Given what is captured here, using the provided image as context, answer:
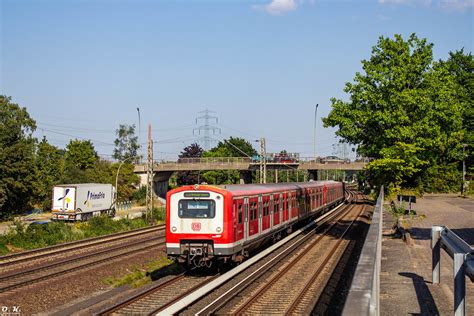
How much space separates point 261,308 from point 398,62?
783 inches

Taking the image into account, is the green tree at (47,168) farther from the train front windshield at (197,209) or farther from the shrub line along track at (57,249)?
the train front windshield at (197,209)

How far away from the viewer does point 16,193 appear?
157 ft

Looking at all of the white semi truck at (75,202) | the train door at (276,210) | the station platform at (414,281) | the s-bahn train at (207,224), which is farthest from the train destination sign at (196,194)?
the white semi truck at (75,202)

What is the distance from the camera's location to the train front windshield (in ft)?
53.3

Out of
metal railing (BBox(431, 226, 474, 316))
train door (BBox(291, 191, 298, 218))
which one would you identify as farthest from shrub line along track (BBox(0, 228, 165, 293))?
metal railing (BBox(431, 226, 474, 316))

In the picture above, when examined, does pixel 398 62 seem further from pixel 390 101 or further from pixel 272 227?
pixel 272 227

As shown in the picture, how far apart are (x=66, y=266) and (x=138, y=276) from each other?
3889mm

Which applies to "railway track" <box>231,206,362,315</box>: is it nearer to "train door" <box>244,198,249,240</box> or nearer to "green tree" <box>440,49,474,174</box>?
"train door" <box>244,198,249,240</box>

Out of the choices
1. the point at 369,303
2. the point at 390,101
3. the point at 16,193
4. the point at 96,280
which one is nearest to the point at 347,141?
the point at 390,101

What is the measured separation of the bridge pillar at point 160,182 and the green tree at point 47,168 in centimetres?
1467

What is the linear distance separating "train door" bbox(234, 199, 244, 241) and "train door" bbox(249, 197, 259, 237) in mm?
1009

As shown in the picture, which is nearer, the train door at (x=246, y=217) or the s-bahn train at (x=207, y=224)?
the s-bahn train at (x=207, y=224)

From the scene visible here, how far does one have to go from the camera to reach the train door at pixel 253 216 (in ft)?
60.4

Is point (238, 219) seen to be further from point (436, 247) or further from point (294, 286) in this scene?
point (436, 247)
